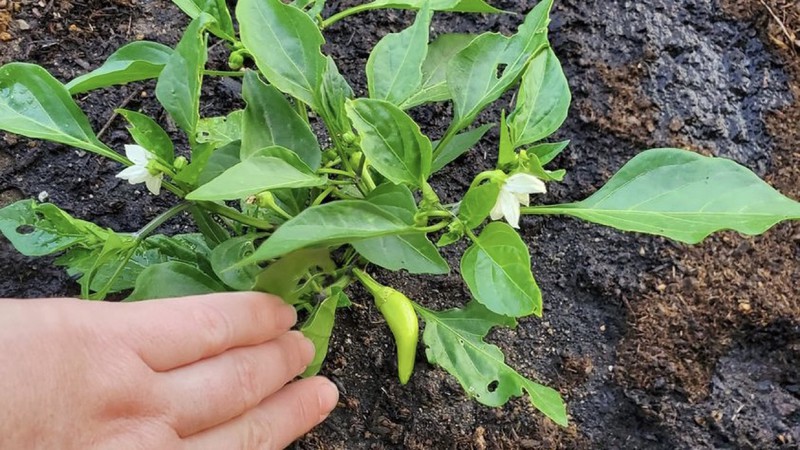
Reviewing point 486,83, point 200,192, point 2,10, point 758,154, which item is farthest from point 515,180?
point 2,10

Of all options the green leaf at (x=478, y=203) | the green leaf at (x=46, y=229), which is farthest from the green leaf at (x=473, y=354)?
the green leaf at (x=46, y=229)

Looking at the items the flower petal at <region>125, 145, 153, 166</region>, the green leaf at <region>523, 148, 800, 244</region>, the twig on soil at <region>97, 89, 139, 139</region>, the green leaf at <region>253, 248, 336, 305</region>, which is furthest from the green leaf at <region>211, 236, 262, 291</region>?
the twig on soil at <region>97, 89, 139, 139</region>

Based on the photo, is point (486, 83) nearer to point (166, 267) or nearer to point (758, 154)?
point (166, 267)

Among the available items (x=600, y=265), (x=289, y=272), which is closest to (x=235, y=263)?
(x=289, y=272)

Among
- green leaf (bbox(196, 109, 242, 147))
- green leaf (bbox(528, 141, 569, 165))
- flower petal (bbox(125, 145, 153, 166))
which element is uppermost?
flower petal (bbox(125, 145, 153, 166))

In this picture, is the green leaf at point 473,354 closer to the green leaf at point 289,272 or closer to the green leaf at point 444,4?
the green leaf at point 289,272

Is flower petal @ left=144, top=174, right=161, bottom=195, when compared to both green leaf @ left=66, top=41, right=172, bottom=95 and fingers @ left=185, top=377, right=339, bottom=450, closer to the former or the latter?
green leaf @ left=66, top=41, right=172, bottom=95
